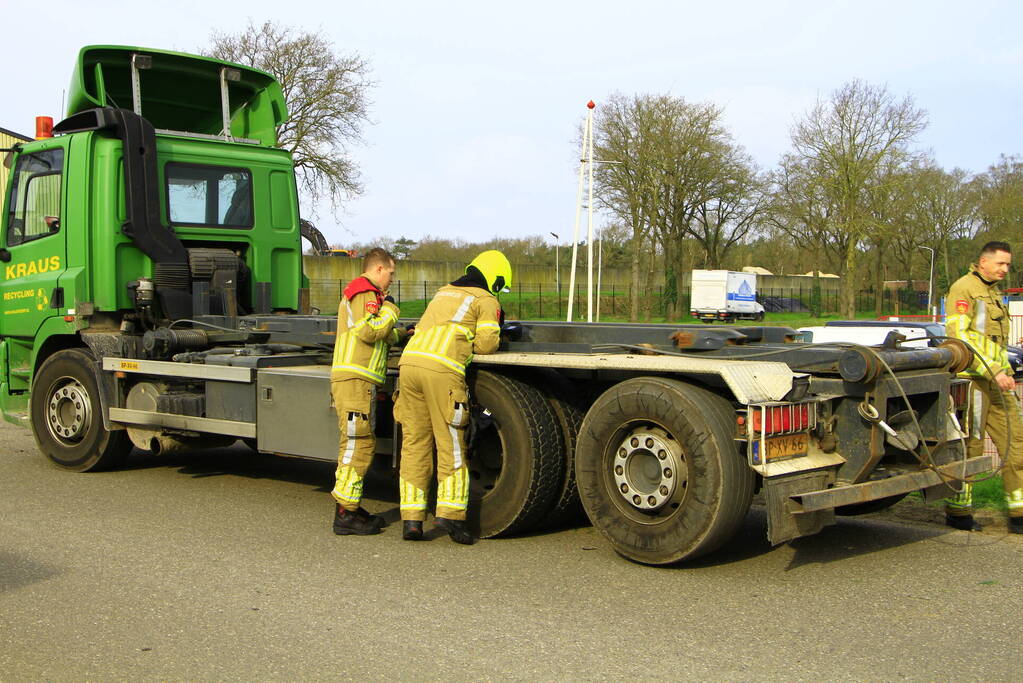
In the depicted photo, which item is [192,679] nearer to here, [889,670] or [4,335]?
[889,670]

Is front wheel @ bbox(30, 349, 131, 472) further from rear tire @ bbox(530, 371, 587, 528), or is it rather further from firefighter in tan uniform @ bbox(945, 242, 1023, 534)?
firefighter in tan uniform @ bbox(945, 242, 1023, 534)

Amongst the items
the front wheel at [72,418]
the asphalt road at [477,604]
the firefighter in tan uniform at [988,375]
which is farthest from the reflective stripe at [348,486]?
the firefighter in tan uniform at [988,375]

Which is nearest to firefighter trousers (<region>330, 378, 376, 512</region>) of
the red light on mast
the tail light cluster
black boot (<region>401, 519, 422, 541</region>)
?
black boot (<region>401, 519, 422, 541</region>)

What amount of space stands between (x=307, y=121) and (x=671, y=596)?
33135mm

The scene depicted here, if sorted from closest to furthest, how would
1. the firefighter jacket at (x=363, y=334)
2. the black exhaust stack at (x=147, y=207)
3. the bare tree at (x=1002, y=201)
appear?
the firefighter jacket at (x=363, y=334), the black exhaust stack at (x=147, y=207), the bare tree at (x=1002, y=201)

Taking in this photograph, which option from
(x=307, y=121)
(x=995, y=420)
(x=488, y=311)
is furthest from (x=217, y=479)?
(x=307, y=121)

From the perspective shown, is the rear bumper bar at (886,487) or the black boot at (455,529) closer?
the rear bumper bar at (886,487)

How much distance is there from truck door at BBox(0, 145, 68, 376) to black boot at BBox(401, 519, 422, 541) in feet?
14.6

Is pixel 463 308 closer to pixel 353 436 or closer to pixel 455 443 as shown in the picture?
pixel 455 443

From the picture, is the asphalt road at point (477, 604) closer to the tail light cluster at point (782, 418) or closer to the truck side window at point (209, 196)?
the tail light cluster at point (782, 418)

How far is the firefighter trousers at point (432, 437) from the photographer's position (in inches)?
241

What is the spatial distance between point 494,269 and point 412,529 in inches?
68.2

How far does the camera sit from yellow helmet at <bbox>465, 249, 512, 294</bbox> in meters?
6.48

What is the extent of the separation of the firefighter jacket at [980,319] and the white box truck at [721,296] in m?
45.2
